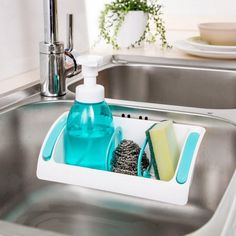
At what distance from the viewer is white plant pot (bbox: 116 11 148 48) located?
54.6 inches

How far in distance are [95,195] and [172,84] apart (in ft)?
1.45

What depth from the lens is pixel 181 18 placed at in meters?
1.67

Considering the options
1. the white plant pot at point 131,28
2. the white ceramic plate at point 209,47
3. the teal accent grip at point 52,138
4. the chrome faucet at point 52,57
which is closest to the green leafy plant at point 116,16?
the white plant pot at point 131,28

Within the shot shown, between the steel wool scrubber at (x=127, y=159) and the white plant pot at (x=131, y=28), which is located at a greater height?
the white plant pot at (x=131, y=28)

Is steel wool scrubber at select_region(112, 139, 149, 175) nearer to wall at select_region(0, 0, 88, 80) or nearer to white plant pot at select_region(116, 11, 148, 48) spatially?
wall at select_region(0, 0, 88, 80)

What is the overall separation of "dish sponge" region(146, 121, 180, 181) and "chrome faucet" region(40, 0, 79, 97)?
315 millimetres

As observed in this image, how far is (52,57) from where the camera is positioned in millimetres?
954

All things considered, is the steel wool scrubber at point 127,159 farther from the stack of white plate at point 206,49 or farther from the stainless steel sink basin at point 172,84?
the stack of white plate at point 206,49

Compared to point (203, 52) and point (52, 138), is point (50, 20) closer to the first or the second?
point (52, 138)

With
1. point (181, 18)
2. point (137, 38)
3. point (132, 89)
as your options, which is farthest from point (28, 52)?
point (181, 18)

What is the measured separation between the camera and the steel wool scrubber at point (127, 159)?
2.45 feet

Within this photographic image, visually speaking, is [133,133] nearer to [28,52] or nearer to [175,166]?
[175,166]

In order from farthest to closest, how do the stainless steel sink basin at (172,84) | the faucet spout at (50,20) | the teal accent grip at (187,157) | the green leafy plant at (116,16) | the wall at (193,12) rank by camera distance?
the wall at (193,12)
the green leafy plant at (116,16)
the stainless steel sink basin at (172,84)
the faucet spout at (50,20)
the teal accent grip at (187,157)

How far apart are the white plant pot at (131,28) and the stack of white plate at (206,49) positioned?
0.12 meters
